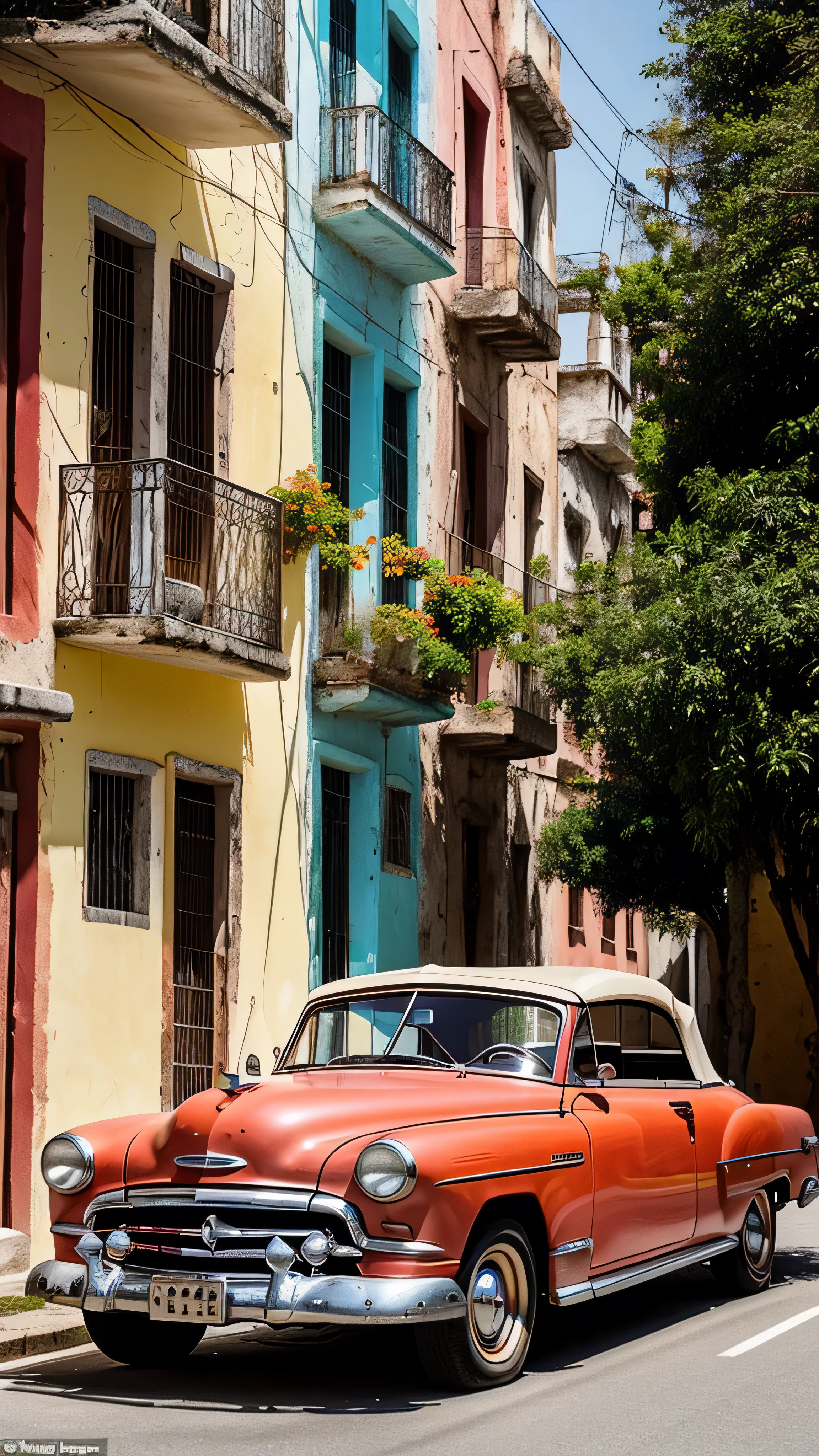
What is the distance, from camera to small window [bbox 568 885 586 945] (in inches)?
1025

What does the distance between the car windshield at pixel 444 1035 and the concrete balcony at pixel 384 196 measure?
9828 mm

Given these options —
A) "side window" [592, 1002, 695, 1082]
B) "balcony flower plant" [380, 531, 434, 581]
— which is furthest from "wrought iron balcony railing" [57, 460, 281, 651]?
"side window" [592, 1002, 695, 1082]

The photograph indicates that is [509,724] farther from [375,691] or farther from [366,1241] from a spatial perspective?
[366,1241]

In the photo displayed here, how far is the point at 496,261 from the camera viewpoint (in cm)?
2052

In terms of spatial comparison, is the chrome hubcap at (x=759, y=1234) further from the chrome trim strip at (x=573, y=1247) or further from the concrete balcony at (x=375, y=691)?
the concrete balcony at (x=375, y=691)

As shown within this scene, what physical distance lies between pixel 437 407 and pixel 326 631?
14.4ft

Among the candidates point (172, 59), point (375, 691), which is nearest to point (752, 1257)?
point (375, 691)

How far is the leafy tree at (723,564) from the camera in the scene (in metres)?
15.4

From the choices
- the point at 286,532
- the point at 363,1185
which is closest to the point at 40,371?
the point at 286,532

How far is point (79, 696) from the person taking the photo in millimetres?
11914

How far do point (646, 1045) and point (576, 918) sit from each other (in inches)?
678

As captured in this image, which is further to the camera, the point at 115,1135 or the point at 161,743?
the point at 161,743

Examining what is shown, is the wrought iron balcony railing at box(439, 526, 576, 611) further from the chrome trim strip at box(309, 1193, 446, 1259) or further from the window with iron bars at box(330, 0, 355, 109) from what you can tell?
the chrome trim strip at box(309, 1193, 446, 1259)

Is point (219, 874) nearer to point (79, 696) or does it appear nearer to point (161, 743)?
point (161, 743)
